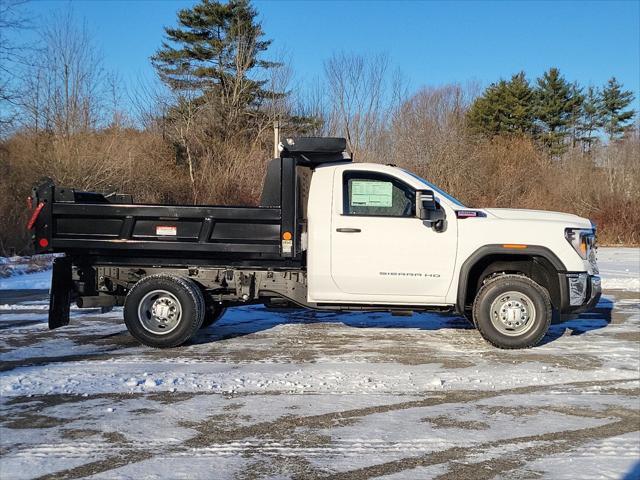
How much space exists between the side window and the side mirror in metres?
0.20

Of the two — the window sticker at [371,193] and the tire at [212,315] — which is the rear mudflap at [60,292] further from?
the window sticker at [371,193]

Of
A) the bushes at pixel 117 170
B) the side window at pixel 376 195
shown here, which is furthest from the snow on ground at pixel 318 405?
the bushes at pixel 117 170

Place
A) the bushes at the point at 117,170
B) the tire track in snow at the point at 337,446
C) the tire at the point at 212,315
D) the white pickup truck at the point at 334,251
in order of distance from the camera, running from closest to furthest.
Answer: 1. the tire track in snow at the point at 337,446
2. the white pickup truck at the point at 334,251
3. the tire at the point at 212,315
4. the bushes at the point at 117,170

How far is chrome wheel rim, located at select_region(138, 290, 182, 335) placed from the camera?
679 cm

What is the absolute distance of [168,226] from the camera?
267 inches

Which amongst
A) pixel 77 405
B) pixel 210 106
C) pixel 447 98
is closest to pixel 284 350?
pixel 77 405

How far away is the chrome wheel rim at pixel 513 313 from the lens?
672cm

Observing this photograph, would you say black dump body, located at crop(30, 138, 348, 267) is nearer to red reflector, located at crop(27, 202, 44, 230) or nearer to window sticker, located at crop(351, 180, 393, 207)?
red reflector, located at crop(27, 202, 44, 230)

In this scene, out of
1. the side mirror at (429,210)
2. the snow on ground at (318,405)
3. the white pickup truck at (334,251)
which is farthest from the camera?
the white pickup truck at (334,251)

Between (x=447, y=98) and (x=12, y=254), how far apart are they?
3414cm

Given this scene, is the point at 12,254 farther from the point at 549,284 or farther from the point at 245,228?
the point at 549,284

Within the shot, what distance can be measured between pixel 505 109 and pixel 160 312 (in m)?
43.3

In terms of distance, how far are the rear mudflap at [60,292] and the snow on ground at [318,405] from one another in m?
0.34

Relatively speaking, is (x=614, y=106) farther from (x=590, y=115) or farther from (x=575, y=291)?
(x=575, y=291)
